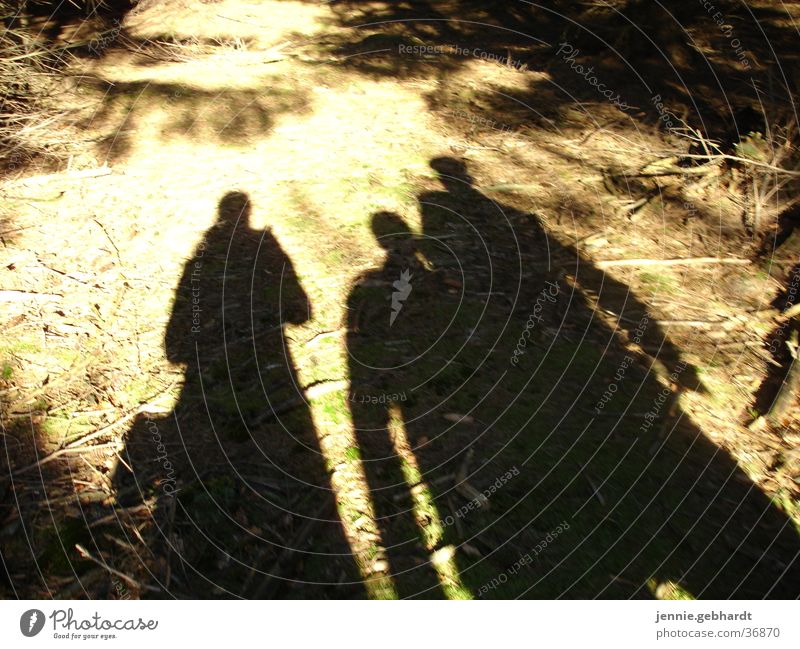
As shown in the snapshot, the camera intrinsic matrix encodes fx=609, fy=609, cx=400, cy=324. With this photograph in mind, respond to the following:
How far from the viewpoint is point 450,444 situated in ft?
13.2

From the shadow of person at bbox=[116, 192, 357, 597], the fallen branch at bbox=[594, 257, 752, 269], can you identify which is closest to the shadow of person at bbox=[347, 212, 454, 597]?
the shadow of person at bbox=[116, 192, 357, 597]

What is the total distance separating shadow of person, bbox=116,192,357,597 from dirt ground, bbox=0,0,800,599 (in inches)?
0.7

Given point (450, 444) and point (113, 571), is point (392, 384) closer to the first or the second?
point (450, 444)

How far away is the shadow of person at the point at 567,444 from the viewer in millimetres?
3436

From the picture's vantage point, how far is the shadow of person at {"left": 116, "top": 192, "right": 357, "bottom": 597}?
10.9 ft

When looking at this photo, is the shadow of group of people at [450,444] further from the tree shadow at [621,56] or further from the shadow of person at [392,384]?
the tree shadow at [621,56]

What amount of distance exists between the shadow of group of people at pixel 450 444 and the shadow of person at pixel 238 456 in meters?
0.01

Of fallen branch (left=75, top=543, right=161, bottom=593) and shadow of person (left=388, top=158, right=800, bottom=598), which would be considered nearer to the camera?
fallen branch (left=75, top=543, right=161, bottom=593)

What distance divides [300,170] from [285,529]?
384cm

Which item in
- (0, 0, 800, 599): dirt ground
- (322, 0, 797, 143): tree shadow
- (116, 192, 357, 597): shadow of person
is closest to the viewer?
(116, 192, 357, 597): shadow of person

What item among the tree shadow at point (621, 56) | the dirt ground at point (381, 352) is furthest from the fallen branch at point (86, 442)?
the tree shadow at point (621, 56)

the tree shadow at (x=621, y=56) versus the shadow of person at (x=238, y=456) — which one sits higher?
the tree shadow at (x=621, y=56)

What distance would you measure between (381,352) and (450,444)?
910 millimetres

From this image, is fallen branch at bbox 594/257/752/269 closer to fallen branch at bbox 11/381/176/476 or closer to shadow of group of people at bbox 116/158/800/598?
shadow of group of people at bbox 116/158/800/598
